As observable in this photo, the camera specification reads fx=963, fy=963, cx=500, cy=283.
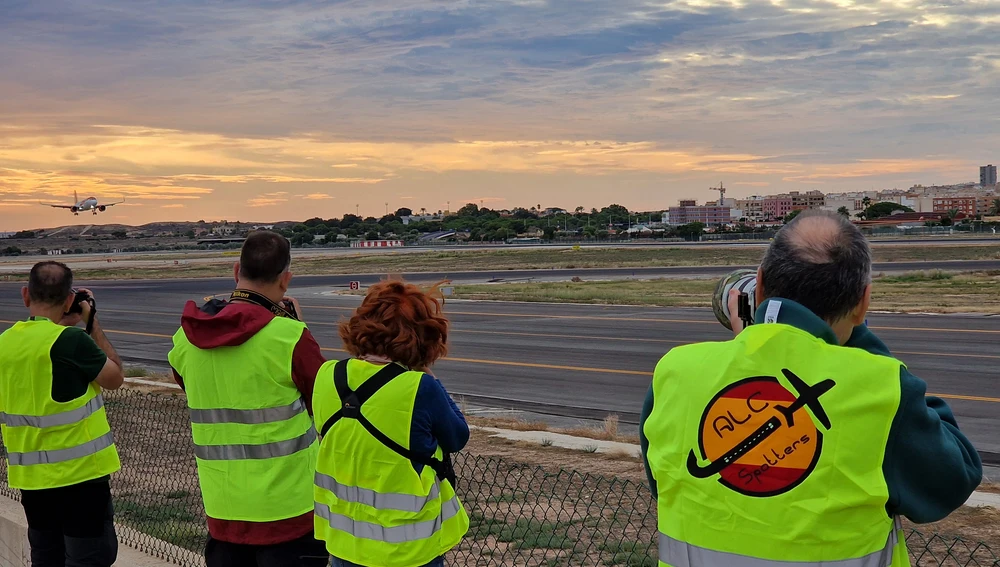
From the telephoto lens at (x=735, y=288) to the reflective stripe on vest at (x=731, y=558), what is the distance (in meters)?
0.62

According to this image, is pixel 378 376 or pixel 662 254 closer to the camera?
pixel 378 376

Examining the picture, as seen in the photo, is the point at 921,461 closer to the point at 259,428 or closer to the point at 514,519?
the point at 259,428

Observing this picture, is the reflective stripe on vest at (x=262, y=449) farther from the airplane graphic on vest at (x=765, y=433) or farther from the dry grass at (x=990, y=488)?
the dry grass at (x=990, y=488)

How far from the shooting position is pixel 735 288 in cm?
262

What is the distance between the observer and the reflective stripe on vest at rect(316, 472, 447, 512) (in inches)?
128

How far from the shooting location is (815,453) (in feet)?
6.82

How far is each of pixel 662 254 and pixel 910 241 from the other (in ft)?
76.5

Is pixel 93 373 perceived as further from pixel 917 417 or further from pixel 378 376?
pixel 917 417

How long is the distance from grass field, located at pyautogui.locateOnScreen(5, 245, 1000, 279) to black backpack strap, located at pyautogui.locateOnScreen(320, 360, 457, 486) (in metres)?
52.8

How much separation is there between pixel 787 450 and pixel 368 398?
1574mm

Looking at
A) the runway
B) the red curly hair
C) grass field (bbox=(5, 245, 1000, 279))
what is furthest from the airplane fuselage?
the red curly hair

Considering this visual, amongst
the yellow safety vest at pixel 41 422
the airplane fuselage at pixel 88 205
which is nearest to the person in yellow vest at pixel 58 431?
the yellow safety vest at pixel 41 422

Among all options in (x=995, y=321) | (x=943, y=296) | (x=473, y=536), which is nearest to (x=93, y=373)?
(x=473, y=536)

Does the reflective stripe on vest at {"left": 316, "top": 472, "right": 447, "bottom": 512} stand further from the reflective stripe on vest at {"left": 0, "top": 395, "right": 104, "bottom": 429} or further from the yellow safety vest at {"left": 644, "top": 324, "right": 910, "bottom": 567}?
the reflective stripe on vest at {"left": 0, "top": 395, "right": 104, "bottom": 429}
